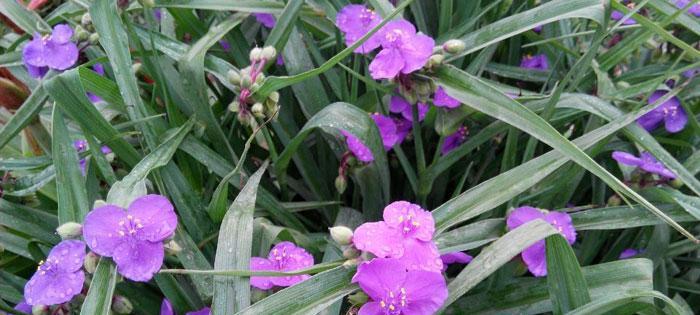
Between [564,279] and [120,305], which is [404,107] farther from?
[120,305]

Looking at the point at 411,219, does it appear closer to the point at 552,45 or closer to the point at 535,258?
the point at 535,258

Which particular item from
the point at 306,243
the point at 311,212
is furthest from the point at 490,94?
the point at 311,212

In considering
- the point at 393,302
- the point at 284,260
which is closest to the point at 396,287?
the point at 393,302

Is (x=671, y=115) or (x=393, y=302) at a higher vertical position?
(x=671, y=115)

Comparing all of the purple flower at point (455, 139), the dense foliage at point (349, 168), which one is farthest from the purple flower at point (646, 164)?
the purple flower at point (455, 139)

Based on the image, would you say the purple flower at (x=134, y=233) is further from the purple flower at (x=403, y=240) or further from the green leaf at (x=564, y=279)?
the green leaf at (x=564, y=279)

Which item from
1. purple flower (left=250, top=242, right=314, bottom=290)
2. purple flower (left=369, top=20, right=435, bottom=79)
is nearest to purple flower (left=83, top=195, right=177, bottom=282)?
purple flower (left=250, top=242, right=314, bottom=290)

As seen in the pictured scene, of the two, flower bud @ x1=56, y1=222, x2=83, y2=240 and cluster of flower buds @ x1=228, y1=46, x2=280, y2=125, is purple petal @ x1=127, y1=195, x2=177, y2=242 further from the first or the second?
cluster of flower buds @ x1=228, y1=46, x2=280, y2=125
